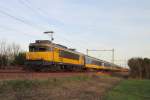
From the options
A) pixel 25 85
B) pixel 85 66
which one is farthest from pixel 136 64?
pixel 25 85

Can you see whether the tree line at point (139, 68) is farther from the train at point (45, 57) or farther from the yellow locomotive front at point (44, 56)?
the yellow locomotive front at point (44, 56)

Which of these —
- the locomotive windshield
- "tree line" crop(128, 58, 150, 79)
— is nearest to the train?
the locomotive windshield

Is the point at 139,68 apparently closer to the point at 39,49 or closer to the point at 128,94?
the point at 39,49

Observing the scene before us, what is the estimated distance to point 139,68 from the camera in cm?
6044

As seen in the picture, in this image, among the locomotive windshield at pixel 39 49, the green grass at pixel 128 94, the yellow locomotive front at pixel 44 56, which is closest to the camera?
the green grass at pixel 128 94

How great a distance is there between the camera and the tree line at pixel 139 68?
2375 inches

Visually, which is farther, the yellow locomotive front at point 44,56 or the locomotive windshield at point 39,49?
the locomotive windshield at point 39,49

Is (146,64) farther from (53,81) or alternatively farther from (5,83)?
(5,83)

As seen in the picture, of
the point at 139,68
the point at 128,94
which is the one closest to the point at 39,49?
the point at 128,94

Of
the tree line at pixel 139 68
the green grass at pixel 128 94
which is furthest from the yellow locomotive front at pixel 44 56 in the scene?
the tree line at pixel 139 68

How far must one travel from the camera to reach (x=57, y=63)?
33.8 m

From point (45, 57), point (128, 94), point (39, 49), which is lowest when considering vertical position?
point (128, 94)

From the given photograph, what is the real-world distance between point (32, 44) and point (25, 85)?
15671 mm

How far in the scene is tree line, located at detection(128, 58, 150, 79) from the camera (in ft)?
198
